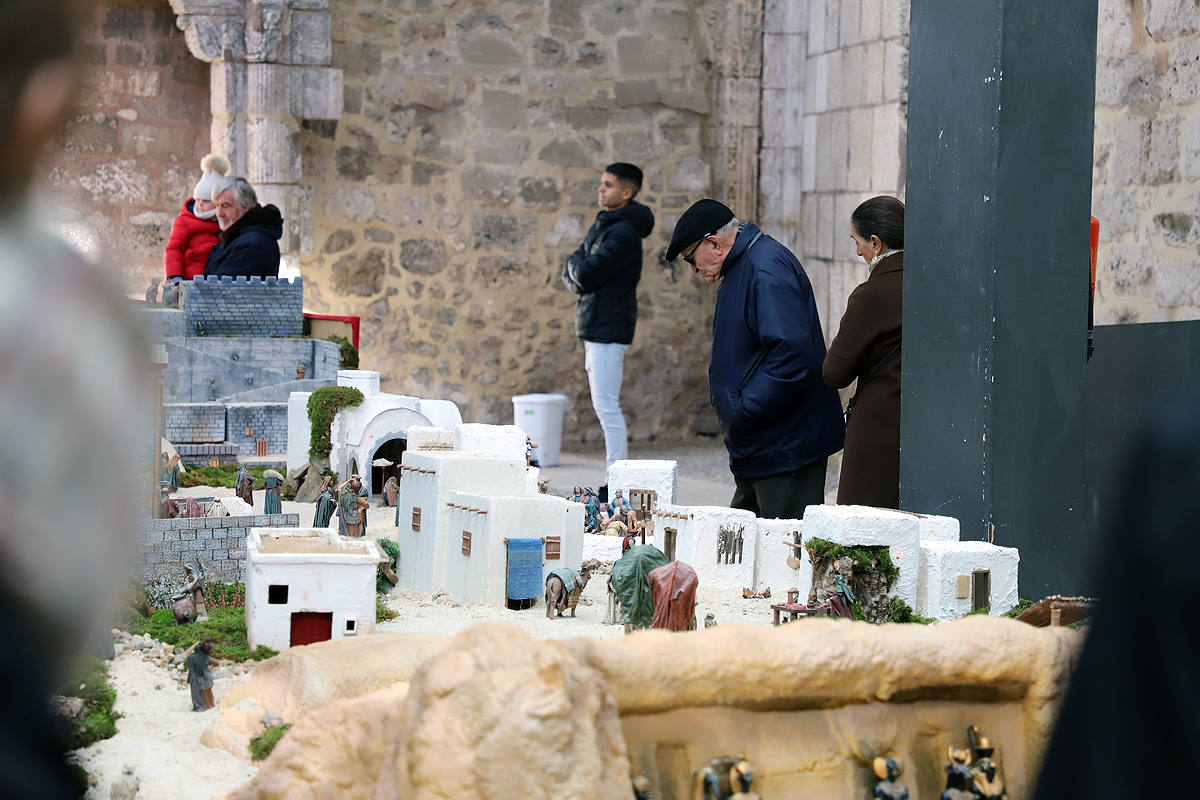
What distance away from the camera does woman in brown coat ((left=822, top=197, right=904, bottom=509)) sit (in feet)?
17.6

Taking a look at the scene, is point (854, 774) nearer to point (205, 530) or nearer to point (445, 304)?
point (205, 530)

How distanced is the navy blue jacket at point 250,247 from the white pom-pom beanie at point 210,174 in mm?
433

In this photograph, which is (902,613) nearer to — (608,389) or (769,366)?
(769,366)

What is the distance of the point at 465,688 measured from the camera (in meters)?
2.42

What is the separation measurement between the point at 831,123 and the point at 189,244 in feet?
15.7

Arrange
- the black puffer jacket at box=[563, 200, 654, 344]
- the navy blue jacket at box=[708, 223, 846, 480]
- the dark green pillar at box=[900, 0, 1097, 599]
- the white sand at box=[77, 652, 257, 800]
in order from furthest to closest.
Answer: the black puffer jacket at box=[563, 200, 654, 344] → the navy blue jacket at box=[708, 223, 846, 480] → the dark green pillar at box=[900, 0, 1097, 599] → the white sand at box=[77, 652, 257, 800]

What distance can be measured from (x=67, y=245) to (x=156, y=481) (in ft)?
15.4

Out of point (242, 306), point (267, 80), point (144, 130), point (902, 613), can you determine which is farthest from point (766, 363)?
point (144, 130)

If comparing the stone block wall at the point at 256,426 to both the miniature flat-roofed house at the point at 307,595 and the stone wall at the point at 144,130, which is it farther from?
the stone wall at the point at 144,130

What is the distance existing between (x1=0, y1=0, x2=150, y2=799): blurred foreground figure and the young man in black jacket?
335 inches

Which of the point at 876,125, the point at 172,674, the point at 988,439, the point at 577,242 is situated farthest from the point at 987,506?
the point at 577,242

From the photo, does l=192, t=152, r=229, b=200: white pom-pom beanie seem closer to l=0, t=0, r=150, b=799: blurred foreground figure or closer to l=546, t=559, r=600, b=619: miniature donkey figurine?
l=546, t=559, r=600, b=619: miniature donkey figurine

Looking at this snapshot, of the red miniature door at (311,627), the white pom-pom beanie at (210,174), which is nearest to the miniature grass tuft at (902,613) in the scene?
the red miniature door at (311,627)

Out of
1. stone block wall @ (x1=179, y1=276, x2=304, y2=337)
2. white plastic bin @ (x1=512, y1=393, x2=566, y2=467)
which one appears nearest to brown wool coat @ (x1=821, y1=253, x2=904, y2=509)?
stone block wall @ (x1=179, y1=276, x2=304, y2=337)
